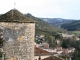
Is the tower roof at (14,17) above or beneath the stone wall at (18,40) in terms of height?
above

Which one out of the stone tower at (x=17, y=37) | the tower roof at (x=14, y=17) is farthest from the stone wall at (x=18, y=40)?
the tower roof at (x=14, y=17)

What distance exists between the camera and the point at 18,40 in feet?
29.9

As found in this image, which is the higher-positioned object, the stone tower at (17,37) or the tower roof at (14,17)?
the tower roof at (14,17)

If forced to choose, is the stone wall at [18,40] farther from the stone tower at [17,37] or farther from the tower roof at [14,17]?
the tower roof at [14,17]

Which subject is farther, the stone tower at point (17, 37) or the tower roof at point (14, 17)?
the tower roof at point (14, 17)

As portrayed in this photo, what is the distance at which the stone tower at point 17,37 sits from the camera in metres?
9.02

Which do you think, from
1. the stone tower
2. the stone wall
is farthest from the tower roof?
the stone wall

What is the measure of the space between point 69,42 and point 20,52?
91.4 metres

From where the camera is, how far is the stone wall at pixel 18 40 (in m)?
9.02

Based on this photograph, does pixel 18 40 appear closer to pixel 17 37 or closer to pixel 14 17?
pixel 17 37

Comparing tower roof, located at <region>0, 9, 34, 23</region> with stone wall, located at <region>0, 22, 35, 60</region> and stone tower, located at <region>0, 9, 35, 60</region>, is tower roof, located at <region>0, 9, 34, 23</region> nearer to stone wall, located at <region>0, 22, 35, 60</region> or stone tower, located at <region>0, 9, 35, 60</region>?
stone tower, located at <region>0, 9, 35, 60</region>

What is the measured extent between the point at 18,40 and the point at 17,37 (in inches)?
4.0

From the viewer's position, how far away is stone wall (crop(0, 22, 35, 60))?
9.02m

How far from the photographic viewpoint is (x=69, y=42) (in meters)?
99.9
